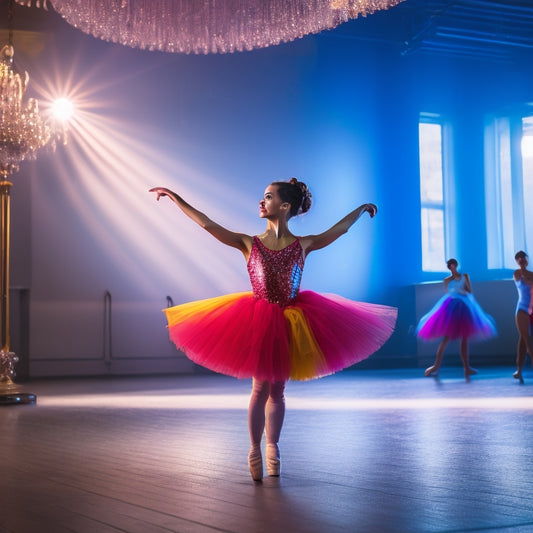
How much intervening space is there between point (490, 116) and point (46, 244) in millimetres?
7124

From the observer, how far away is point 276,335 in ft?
9.73

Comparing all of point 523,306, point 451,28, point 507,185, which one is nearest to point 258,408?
point 523,306

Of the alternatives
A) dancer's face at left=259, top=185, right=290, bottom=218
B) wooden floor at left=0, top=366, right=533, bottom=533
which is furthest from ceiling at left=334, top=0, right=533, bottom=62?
dancer's face at left=259, top=185, right=290, bottom=218

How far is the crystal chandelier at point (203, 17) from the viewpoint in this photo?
3.99 meters

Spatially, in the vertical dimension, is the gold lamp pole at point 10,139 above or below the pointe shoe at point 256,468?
above

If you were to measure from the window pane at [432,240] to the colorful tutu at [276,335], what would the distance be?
32.3ft

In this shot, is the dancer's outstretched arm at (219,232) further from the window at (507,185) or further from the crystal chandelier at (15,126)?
the window at (507,185)

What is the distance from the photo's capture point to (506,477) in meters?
2.90

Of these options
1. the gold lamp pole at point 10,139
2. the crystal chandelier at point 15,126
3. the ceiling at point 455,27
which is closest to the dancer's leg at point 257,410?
the gold lamp pole at point 10,139

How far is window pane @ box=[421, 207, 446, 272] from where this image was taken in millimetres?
12922

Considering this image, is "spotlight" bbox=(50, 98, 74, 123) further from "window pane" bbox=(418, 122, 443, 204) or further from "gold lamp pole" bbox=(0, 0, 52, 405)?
"window pane" bbox=(418, 122, 443, 204)

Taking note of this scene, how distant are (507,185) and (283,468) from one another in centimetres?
1059

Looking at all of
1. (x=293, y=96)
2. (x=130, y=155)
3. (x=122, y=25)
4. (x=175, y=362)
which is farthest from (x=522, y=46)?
(x=122, y=25)

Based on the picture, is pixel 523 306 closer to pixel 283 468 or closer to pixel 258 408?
pixel 283 468
